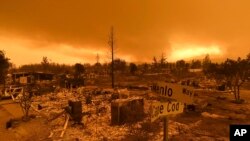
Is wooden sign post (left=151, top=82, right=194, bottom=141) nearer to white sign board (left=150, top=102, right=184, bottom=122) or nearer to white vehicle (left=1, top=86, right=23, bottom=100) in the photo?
white sign board (left=150, top=102, right=184, bottom=122)

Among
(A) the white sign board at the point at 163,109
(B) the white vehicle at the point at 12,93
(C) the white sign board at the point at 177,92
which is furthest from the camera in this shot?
(B) the white vehicle at the point at 12,93

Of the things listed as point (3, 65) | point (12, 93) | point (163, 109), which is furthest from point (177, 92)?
point (3, 65)

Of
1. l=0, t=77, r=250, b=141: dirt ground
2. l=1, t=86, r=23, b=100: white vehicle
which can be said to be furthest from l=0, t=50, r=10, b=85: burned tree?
l=0, t=77, r=250, b=141: dirt ground

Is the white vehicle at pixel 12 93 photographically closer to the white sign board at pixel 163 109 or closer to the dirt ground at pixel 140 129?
the dirt ground at pixel 140 129

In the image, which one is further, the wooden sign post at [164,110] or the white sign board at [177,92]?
the wooden sign post at [164,110]

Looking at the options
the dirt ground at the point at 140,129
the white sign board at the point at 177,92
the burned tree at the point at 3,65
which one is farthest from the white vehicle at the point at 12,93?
the white sign board at the point at 177,92

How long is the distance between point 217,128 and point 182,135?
2.74m

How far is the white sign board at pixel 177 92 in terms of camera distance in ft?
17.8

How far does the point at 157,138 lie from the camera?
12.8 metres

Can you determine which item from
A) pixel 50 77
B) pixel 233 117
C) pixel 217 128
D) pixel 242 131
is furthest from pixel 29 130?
pixel 50 77

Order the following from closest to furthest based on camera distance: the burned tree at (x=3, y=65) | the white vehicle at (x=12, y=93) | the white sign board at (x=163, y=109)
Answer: the white sign board at (x=163, y=109) < the white vehicle at (x=12, y=93) < the burned tree at (x=3, y=65)

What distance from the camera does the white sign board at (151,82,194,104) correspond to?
214 inches

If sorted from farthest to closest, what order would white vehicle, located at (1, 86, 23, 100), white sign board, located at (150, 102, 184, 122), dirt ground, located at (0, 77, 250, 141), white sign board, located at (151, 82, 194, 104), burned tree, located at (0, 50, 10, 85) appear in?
burned tree, located at (0, 50, 10, 85), white vehicle, located at (1, 86, 23, 100), dirt ground, located at (0, 77, 250, 141), white sign board, located at (150, 102, 184, 122), white sign board, located at (151, 82, 194, 104)

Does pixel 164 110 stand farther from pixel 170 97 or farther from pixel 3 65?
pixel 3 65
